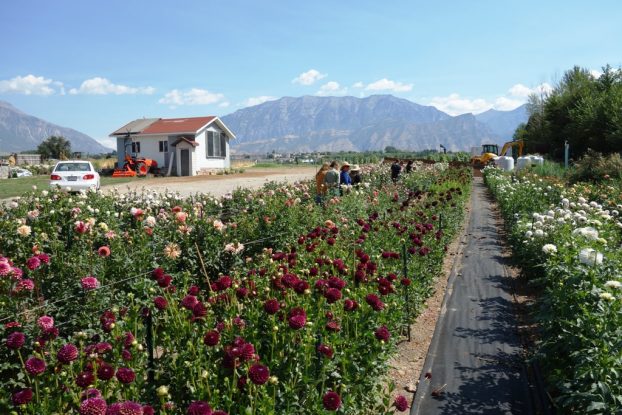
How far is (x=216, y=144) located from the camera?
126 ft

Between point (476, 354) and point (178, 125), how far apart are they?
3499 centimetres

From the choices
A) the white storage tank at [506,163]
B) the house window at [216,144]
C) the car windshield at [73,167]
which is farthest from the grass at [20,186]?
the white storage tank at [506,163]

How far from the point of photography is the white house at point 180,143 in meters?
35.0

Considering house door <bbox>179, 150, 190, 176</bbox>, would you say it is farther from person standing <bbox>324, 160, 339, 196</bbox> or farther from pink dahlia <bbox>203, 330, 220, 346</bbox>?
pink dahlia <bbox>203, 330, 220, 346</bbox>

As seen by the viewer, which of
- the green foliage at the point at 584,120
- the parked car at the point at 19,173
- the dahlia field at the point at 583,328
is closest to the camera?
the dahlia field at the point at 583,328

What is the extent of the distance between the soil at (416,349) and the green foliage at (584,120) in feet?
87.8

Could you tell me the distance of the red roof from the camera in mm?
35562

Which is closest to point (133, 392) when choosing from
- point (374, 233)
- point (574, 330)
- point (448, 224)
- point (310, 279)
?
point (310, 279)

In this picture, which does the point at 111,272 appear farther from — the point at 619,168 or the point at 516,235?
the point at 619,168

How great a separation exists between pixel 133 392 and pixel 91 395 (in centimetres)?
26

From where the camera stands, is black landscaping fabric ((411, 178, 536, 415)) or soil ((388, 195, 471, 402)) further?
soil ((388, 195, 471, 402))

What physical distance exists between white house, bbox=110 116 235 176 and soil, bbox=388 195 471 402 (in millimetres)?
29883

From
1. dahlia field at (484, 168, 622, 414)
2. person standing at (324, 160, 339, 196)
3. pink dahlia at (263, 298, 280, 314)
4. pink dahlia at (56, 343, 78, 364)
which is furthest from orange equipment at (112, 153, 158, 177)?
pink dahlia at (56, 343, 78, 364)

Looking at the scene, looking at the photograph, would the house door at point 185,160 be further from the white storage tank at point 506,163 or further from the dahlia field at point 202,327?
the dahlia field at point 202,327
